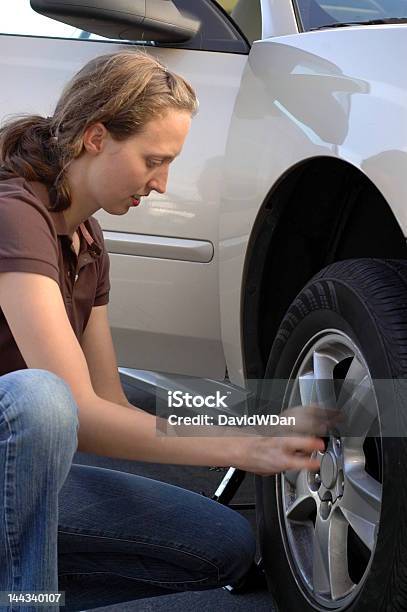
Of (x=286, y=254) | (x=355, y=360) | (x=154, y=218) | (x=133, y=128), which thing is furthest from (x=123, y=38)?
(x=355, y=360)

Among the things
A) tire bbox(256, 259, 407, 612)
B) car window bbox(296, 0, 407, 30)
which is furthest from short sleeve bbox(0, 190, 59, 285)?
car window bbox(296, 0, 407, 30)

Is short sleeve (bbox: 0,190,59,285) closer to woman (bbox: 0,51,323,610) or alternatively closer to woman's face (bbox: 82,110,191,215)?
woman (bbox: 0,51,323,610)

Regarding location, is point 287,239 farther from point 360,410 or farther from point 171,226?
point 360,410

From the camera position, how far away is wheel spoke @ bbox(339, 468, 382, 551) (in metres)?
1.93

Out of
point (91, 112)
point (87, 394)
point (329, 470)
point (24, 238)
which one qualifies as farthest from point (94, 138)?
point (329, 470)

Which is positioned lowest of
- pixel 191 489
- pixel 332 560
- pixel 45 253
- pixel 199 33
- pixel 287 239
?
pixel 191 489

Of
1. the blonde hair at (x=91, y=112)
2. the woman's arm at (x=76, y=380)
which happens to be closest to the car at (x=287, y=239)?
the woman's arm at (x=76, y=380)

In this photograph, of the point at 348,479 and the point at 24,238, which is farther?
the point at 348,479

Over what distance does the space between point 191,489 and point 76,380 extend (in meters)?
1.51

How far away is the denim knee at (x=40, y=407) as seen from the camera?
1672mm

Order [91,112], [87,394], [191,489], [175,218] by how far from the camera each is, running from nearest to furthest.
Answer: [87,394] → [91,112] → [175,218] → [191,489]

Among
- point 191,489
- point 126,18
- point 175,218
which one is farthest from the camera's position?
point 191,489

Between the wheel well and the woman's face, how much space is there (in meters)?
0.43

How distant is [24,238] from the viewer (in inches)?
71.6
